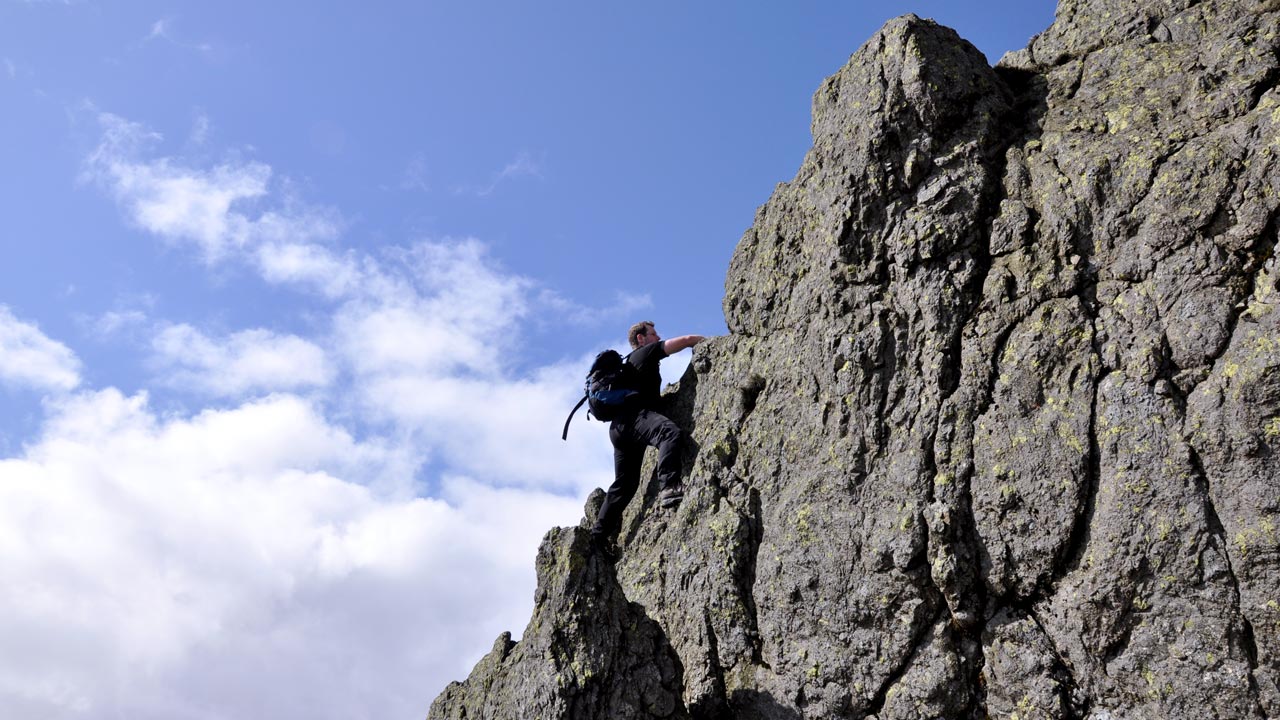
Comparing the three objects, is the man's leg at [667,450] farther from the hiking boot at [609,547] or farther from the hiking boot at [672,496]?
the hiking boot at [609,547]

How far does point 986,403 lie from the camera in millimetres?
14453

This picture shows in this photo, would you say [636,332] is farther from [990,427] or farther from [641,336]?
[990,427]

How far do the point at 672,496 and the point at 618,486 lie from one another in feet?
5.97

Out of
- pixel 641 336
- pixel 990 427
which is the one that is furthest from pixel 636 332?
pixel 990 427

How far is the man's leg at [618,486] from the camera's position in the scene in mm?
20062

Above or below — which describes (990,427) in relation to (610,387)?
below

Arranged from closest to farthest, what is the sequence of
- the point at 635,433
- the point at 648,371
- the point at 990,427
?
the point at 990,427
the point at 635,433
the point at 648,371

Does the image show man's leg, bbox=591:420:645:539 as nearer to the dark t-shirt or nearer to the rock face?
the dark t-shirt

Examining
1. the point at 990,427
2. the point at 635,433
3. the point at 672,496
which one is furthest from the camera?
the point at 635,433

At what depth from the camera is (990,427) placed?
1423 centimetres

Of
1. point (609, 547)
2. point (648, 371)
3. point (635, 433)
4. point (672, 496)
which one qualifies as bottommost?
point (609, 547)

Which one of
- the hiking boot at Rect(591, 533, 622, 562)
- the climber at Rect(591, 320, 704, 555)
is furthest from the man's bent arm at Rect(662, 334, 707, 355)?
the hiking boot at Rect(591, 533, 622, 562)

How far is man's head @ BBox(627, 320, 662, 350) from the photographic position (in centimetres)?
2119

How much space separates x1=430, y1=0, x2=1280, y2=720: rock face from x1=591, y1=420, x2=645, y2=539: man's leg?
1.29 m
